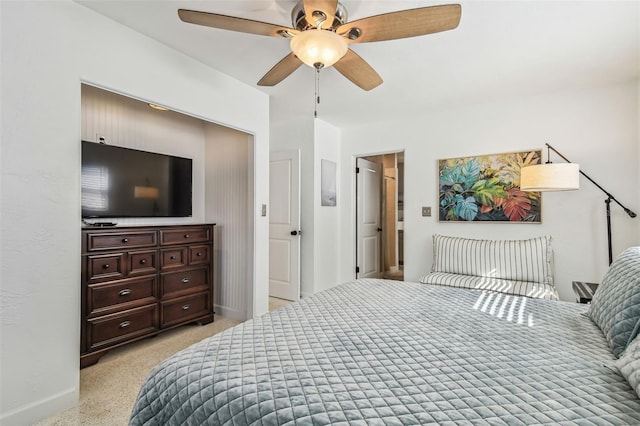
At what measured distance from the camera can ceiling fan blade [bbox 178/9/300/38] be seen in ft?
5.03

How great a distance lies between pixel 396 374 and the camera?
948 millimetres

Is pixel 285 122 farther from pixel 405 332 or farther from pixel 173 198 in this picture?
pixel 405 332

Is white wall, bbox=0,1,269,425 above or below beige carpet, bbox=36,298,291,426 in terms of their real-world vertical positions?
above

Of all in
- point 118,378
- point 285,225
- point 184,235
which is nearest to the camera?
point 118,378

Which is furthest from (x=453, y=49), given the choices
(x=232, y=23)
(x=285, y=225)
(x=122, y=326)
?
(x=122, y=326)

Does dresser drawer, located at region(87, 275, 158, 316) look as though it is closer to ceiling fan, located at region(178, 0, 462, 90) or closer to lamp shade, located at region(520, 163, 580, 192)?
ceiling fan, located at region(178, 0, 462, 90)

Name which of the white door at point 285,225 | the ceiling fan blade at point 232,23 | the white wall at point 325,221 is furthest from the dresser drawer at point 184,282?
the ceiling fan blade at point 232,23

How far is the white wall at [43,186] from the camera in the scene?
1605 millimetres

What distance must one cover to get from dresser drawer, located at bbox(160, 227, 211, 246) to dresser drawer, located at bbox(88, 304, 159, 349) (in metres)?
0.58

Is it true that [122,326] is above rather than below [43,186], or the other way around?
below

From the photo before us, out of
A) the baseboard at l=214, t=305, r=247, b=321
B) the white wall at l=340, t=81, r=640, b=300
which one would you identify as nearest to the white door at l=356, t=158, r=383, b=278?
the white wall at l=340, t=81, r=640, b=300

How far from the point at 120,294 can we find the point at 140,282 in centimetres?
18

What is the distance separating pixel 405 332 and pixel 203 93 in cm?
240

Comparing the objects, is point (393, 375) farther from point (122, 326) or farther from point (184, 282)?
point (184, 282)
